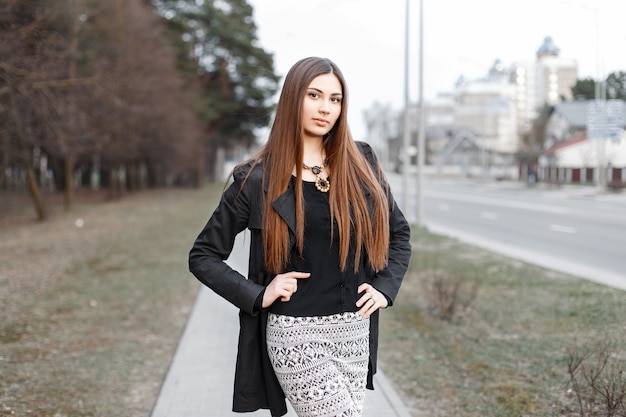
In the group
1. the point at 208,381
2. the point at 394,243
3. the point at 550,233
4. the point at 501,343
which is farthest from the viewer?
the point at 550,233

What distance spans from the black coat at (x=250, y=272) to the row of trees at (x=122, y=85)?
856 mm

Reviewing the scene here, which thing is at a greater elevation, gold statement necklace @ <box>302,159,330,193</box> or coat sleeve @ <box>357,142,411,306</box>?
gold statement necklace @ <box>302,159,330,193</box>

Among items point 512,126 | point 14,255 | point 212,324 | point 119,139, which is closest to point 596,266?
point 212,324

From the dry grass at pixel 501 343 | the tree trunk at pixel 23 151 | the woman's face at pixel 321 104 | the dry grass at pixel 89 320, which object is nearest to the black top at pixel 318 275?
the woman's face at pixel 321 104

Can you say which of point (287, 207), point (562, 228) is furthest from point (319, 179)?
point (562, 228)

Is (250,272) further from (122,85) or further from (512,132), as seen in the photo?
(512,132)

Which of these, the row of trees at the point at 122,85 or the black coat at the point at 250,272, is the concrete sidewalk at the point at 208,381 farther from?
the row of trees at the point at 122,85

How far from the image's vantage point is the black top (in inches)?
102

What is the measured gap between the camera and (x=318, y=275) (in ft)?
8.50

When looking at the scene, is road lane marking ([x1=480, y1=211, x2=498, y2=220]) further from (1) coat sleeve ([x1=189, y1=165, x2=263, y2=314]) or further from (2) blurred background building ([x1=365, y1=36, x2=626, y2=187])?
(1) coat sleeve ([x1=189, y1=165, x2=263, y2=314])

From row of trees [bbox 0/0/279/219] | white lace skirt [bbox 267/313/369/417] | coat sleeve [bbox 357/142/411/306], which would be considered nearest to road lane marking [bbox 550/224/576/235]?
row of trees [bbox 0/0/279/219]

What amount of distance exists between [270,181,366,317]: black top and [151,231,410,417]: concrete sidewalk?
1.17m

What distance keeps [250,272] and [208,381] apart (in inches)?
128

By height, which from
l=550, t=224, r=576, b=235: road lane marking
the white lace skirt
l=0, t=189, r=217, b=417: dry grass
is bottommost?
l=0, t=189, r=217, b=417: dry grass
